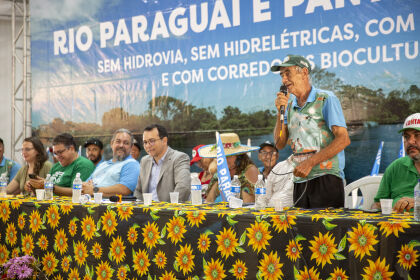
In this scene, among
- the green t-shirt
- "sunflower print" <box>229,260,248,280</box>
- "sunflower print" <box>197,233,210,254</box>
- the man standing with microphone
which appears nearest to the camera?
"sunflower print" <box>229,260,248,280</box>

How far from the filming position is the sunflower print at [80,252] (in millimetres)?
2412

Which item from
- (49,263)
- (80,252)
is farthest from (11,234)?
(80,252)

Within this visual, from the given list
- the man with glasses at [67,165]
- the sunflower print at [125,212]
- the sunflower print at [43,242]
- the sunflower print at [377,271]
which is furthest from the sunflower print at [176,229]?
the man with glasses at [67,165]

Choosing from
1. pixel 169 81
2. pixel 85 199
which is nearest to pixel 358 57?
pixel 169 81

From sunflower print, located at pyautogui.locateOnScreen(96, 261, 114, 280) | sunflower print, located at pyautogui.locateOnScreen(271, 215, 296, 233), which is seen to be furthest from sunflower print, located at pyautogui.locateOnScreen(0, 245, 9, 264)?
sunflower print, located at pyautogui.locateOnScreen(271, 215, 296, 233)

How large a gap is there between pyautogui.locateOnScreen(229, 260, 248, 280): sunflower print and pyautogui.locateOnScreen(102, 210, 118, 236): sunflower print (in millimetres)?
692

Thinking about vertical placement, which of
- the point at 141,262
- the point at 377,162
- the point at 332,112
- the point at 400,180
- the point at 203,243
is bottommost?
the point at 141,262

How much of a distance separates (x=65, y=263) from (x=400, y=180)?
175cm

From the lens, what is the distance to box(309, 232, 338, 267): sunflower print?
1626mm

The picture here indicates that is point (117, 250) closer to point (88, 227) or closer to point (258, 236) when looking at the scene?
point (88, 227)

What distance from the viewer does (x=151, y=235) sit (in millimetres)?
2150

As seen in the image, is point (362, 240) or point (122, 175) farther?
point (122, 175)

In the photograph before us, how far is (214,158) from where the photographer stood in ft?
Result: 12.0

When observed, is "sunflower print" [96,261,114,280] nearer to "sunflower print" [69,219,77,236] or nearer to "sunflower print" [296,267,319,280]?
"sunflower print" [69,219,77,236]
